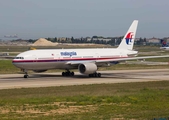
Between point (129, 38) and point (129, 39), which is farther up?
point (129, 38)

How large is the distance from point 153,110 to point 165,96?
6649 millimetres

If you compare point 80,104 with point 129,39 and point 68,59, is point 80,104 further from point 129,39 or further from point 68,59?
point 129,39

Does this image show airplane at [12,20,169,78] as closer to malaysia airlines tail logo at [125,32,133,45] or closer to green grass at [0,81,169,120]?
malaysia airlines tail logo at [125,32,133,45]

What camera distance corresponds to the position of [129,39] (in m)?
54.2

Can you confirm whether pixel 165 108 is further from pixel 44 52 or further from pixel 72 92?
pixel 44 52

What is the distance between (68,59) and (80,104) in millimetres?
22235

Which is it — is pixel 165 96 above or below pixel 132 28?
below

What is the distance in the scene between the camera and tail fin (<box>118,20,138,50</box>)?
53812 millimetres

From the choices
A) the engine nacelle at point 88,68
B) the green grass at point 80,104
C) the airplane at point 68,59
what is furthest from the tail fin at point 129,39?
the green grass at point 80,104

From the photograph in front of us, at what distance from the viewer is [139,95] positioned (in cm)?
2808

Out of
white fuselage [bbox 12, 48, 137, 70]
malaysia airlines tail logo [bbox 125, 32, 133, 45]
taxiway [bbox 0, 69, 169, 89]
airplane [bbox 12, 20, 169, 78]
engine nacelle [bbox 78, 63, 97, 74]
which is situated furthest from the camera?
malaysia airlines tail logo [bbox 125, 32, 133, 45]

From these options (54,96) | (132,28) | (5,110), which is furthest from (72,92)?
(132,28)

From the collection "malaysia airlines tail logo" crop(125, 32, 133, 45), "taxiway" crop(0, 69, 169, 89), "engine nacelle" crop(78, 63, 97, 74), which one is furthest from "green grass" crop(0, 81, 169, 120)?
"malaysia airlines tail logo" crop(125, 32, 133, 45)

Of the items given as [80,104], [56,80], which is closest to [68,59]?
[56,80]
